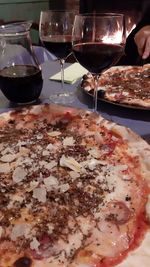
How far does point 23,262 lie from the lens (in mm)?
514

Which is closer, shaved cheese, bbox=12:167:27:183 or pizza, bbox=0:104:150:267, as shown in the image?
pizza, bbox=0:104:150:267

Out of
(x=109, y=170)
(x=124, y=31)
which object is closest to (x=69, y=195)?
(x=109, y=170)

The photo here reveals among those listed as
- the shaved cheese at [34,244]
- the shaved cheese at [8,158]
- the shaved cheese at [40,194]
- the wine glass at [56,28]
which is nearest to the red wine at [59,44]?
the wine glass at [56,28]

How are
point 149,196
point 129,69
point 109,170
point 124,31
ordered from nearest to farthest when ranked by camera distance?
point 149,196 → point 109,170 → point 124,31 → point 129,69

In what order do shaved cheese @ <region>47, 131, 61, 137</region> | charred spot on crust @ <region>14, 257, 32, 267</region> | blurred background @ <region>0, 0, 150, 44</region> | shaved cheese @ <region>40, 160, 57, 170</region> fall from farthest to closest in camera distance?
blurred background @ <region>0, 0, 150, 44</region> < shaved cheese @ <region>47, 131, 61, 137</region> < shaved cheese @ <region>40, 160, 57, 170</region> < charred spot on crust @ <region>14, 257, 32, 267</region>

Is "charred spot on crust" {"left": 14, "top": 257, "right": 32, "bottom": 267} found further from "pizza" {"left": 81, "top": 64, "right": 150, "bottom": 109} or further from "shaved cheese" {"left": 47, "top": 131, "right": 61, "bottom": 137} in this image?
"pizza" {"left": 81, "top": 64, "right": 150, "bottom": 109}

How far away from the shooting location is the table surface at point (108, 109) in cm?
89

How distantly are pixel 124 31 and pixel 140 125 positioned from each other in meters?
0.23

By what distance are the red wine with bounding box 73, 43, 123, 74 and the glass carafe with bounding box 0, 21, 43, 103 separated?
179 millimetres

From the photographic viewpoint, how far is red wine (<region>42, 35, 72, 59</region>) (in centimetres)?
100

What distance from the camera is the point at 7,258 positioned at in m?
0.52

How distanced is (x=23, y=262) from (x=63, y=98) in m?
0.61

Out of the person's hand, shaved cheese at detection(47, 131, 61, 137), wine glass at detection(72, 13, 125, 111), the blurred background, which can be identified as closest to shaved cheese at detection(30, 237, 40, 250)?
Answer: shaved cheese at detection(47, 131, 61, 137)

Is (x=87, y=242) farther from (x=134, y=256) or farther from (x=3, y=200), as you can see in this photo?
(x=3, y=200)
